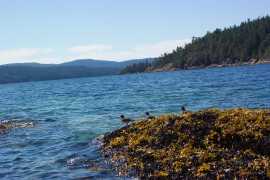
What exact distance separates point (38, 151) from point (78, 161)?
18.7 feet

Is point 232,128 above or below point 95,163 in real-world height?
A: above

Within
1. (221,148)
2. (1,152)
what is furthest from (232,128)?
(1,152)

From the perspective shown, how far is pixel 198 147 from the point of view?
2172 centimetres

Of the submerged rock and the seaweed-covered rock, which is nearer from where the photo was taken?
the seaweed-covered rock

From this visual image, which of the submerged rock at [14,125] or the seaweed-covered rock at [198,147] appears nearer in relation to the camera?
the seaweed-covered rock at [198,147]

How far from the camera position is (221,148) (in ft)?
68.5

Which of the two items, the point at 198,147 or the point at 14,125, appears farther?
the point at 14,125

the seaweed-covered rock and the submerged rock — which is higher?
the seaweed-covered rock

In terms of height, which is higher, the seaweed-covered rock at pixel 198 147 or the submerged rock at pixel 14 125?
the seaweed-covered rock at pixel 198 147

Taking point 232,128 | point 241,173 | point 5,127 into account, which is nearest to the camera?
point 241,173

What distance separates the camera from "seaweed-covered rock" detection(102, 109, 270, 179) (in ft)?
61.7

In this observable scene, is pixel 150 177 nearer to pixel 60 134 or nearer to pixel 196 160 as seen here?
pixel 196 160

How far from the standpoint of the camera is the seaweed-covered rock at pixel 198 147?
61.7ft

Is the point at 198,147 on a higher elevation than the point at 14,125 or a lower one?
higher
